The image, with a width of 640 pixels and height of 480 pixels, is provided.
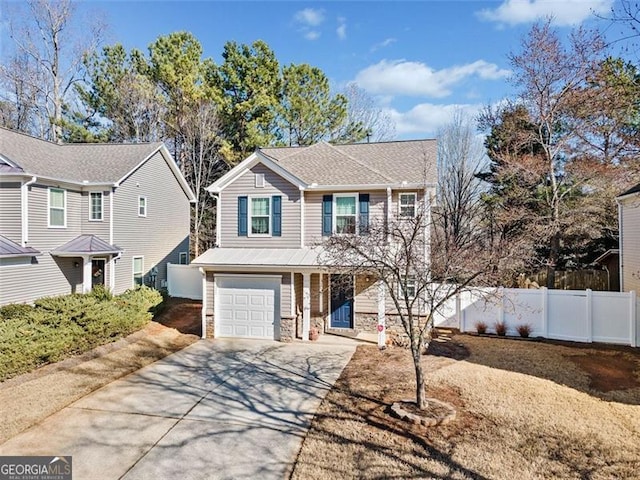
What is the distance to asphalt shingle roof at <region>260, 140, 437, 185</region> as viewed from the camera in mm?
13438

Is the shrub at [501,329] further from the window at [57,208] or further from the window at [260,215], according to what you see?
the window at [57,208]

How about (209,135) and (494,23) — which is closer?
(494,23)

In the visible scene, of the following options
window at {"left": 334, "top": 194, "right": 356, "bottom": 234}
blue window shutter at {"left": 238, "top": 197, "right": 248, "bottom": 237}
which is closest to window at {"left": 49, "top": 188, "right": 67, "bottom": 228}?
blue window shutter at {"left": 238, "top": 197, "right": 248, "bottom": 237}

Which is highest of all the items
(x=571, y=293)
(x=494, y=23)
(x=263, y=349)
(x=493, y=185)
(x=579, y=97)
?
(x=494, y=23)

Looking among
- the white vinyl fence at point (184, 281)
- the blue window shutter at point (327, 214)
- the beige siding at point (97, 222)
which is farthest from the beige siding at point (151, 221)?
the blue window shutter at point (327, 214)

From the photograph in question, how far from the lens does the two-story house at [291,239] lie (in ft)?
42.2

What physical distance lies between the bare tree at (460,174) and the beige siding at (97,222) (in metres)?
17.4

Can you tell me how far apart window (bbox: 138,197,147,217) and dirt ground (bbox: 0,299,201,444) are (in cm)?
666

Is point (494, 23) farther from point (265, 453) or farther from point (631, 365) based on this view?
point (265, 453)

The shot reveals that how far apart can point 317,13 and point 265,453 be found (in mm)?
13597

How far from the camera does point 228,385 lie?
8.84 meters

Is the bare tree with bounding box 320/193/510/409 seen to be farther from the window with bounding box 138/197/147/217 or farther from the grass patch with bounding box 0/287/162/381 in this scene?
the window with bounding box 138/197/147/217

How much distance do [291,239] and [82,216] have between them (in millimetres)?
10303

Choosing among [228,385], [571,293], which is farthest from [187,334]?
[571,293]
